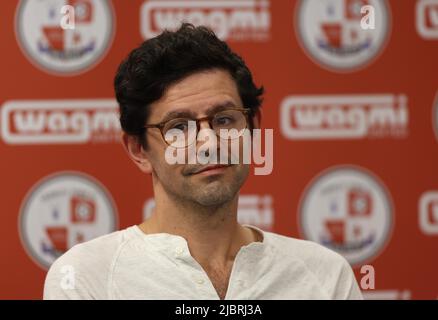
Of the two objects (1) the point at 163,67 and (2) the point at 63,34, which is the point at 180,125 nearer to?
(1) the point at 163,67

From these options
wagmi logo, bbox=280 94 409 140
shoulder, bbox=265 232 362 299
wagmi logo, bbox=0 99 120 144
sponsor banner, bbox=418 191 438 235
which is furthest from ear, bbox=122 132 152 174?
sponsor banner, bbox=418 191 438 235

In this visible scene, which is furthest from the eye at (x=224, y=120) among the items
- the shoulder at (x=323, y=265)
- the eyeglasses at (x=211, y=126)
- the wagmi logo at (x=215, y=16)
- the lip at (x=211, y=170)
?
the wagmi logo at (x=215, y=16)

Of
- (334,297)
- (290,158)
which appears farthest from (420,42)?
(334,297)

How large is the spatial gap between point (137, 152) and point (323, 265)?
21.4 inches

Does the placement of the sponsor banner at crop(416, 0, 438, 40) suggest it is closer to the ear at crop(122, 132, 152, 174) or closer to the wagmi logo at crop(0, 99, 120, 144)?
the wagmi logo at crop(0, 99, 120, 144)

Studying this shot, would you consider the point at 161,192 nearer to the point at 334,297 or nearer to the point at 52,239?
the point at 334,297

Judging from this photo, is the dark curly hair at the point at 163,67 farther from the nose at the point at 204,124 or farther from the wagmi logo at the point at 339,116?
the wagmi logo at the point at 339,116

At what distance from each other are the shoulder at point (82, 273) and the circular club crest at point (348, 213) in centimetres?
109

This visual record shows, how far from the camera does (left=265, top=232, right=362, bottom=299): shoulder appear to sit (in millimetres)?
1866

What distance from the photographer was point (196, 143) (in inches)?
68.3

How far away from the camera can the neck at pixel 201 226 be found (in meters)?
1.82

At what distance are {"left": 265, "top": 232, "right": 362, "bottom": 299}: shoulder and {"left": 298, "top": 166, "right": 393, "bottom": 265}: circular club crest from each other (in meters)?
0.79

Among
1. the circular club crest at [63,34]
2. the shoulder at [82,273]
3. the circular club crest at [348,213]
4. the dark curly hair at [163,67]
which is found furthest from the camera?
the circular club crest at [348,213]

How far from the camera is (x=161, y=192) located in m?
1.86
